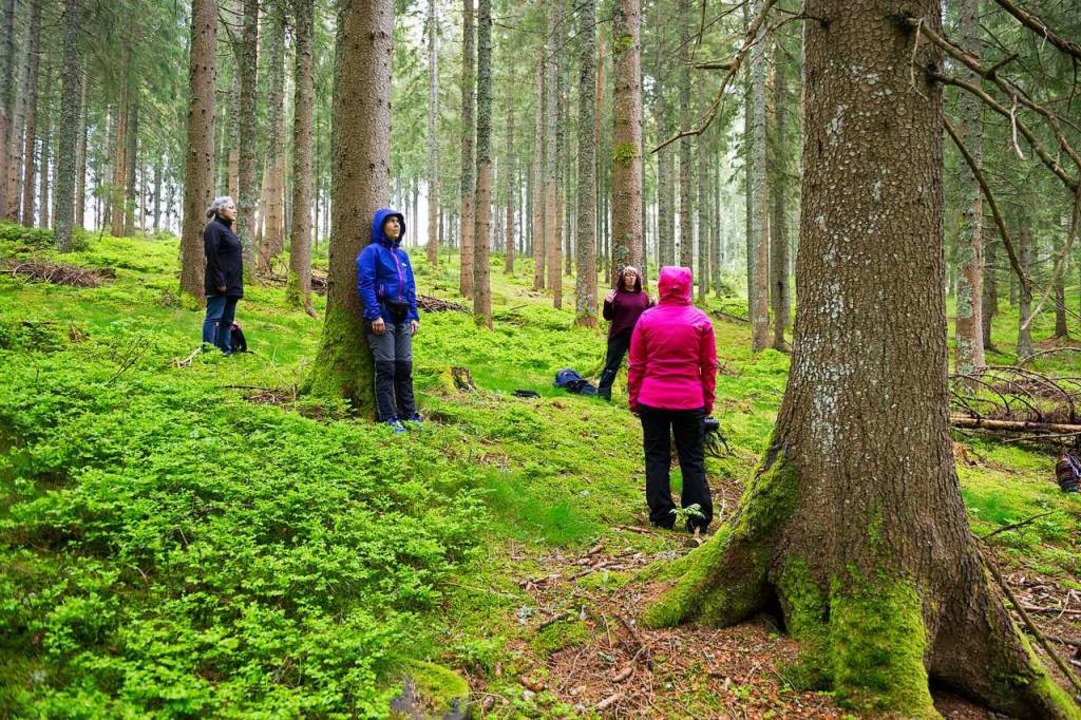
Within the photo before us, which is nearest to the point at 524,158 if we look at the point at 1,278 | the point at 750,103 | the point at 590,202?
the point at 750,103

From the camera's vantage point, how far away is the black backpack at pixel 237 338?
7828 mm

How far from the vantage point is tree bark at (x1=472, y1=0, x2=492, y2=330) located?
44.8 feet

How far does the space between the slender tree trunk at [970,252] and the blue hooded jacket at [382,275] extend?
35.7 feet

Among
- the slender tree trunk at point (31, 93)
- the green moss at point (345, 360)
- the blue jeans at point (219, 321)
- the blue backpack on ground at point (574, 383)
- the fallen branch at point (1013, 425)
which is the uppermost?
the slender tree trunk at point (31, 93)

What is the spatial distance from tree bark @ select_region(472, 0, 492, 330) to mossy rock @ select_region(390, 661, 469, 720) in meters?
11.6

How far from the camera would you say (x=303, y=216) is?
12969 mm

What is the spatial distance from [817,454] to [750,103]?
17360 millimetres

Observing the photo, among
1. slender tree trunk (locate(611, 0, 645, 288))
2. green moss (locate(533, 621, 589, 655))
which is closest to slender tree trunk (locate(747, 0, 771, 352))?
slender tree trunk (locate(611, 0, 645, 288))

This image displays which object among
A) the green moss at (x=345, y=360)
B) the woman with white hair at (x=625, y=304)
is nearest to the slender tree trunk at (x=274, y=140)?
the woman with white hair at (x=625, y=304)

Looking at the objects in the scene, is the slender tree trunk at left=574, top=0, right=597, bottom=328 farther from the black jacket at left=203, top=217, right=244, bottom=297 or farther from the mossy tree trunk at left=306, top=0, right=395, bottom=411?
the black jacket at left=203, top=217, right=244, bottom=297

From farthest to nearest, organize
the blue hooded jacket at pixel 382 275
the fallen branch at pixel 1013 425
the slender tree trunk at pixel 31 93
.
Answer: the slender tree trunk at pixel 31 93, the fallen branch at pixel 1013 425, the blue hooded jacket at pixel 382 275

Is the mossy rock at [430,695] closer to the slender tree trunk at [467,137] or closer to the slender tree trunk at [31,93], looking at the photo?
the slender tree trunk at [467,137]

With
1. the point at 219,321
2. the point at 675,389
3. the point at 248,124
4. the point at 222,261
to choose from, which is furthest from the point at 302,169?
the point at 675,389

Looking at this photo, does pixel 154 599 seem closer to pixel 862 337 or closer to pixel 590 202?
pixel 862 337
